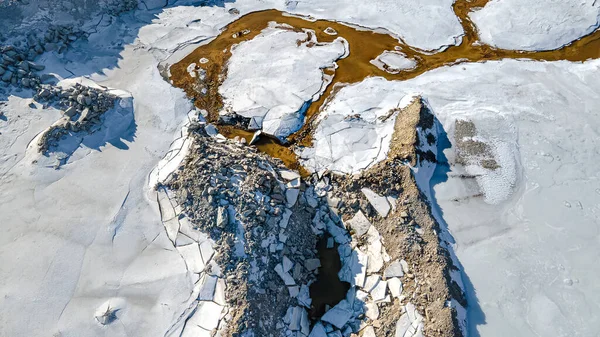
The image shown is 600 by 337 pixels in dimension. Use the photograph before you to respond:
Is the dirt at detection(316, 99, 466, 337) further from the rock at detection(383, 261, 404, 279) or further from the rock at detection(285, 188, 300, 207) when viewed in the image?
the rock at detection(285, 188, 300, 207)

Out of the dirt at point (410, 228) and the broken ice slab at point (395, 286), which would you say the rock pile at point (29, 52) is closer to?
the dirt at point (410, 228)

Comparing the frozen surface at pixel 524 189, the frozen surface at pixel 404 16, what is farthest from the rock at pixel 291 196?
the frozen surface at pixel 404 16

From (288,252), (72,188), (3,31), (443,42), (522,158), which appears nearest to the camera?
(288,252)

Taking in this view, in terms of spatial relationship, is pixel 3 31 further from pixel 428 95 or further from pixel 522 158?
pixel 522 158

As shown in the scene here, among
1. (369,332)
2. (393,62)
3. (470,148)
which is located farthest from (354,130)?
(369,332)

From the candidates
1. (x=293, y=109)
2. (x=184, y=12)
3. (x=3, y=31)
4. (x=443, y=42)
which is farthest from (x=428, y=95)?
(x=3, y=31)

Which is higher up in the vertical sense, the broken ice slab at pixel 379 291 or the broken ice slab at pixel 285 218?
the broken ice slab at pixel 285 218
